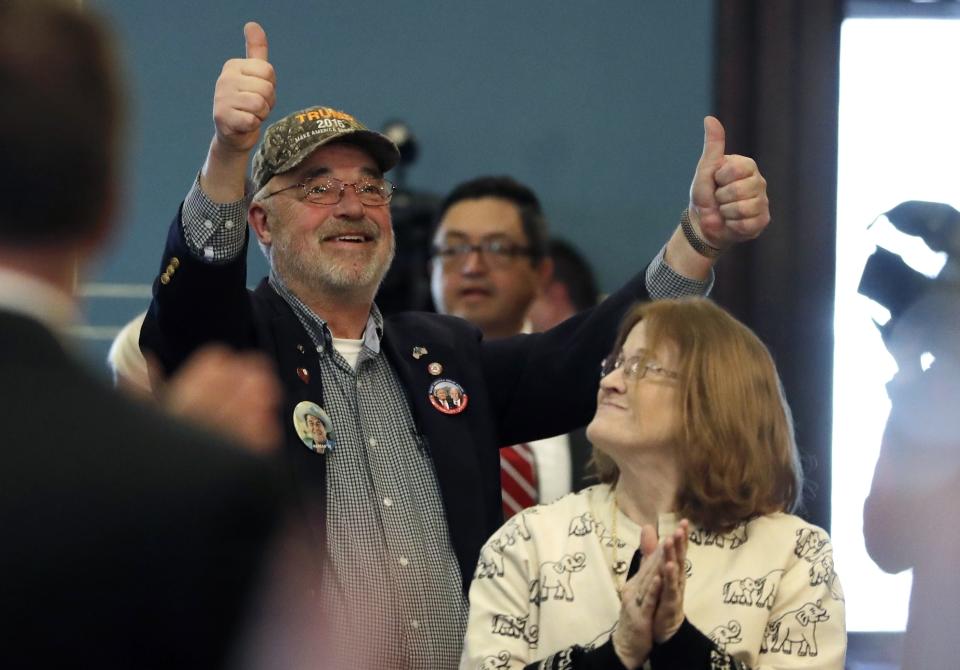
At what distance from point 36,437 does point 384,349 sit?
5.45 ft

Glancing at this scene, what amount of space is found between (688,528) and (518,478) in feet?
3.91

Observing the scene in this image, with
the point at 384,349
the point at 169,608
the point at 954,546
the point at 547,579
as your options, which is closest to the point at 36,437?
the point at 169,608

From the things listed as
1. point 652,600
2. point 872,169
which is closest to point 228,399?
point 652,600

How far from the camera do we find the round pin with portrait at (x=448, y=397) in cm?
236

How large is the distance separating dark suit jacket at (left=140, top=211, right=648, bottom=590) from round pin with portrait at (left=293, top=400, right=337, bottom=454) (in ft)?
0.04

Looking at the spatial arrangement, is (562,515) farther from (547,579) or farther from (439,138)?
(439,138)

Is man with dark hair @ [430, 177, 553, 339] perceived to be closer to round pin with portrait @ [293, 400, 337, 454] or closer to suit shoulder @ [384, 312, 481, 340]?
suit shoulder @ [384, 312, 481, 340]

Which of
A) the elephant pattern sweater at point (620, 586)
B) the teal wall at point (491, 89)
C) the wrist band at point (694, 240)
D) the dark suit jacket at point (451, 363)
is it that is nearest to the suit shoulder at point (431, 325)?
the dark suit jacket at point (451, 363)

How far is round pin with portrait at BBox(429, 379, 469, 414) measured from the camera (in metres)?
2.36

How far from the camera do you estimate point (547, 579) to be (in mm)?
1950

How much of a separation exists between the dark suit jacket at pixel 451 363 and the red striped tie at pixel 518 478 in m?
0.54

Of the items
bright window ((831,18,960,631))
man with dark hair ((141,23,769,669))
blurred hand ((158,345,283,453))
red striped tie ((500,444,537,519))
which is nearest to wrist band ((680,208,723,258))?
man with dark hair ((141,23,769,669))

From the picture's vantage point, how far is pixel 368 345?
2391mm

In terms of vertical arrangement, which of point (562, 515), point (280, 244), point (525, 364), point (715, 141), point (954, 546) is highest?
point (715, 141)
